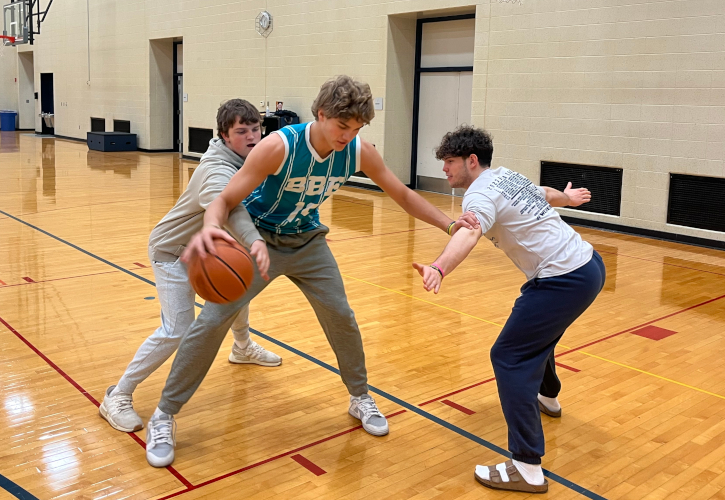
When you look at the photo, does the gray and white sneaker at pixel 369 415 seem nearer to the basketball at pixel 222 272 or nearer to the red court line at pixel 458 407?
the red court line at pixel 458 407

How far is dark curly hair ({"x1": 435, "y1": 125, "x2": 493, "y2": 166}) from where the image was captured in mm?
2615

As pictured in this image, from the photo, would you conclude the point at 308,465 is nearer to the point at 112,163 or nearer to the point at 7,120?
the point at 112,163

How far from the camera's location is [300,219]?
2758 mm

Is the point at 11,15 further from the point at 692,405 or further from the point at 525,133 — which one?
the point at 692,405

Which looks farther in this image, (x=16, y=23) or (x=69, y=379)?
(x=16, y=23)

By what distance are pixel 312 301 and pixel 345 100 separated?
0.90 meters

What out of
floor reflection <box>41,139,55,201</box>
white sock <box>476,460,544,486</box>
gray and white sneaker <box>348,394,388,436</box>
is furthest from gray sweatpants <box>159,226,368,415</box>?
floor reflection <box>41,139,55,201</box>

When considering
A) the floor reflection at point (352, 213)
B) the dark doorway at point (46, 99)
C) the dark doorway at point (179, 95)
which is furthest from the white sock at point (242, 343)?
the dark doorway at point (46, 99)

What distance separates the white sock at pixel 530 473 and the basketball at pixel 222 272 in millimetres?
1199

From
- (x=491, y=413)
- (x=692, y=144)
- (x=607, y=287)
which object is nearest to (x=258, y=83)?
(x=692, y=144)

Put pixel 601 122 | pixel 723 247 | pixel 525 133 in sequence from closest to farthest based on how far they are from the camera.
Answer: pixel 723 247 < pixel 601 122 < pixel 525 133

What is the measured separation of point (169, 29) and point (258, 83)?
397 centimetres

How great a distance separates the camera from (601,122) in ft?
27.9

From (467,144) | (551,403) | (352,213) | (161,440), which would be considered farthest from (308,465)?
(352,213)
